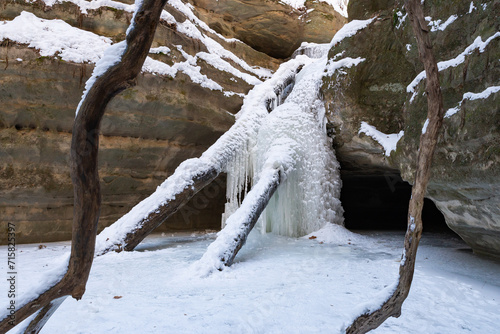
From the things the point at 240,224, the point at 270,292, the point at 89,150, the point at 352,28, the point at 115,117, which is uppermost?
the point at 352,28

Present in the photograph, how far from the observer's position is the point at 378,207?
10617mm

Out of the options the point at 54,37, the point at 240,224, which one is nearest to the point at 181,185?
the point at 240,224

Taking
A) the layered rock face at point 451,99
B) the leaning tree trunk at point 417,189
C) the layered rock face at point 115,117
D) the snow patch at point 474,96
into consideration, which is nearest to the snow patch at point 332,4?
the layered rock face at point 115,117

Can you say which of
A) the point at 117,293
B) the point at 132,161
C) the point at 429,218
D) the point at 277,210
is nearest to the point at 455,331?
the point at 117,293

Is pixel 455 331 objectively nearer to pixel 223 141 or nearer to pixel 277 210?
pixel 277 210

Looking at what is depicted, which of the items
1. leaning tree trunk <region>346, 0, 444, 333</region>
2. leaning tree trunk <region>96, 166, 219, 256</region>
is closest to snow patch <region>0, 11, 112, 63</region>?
leaning tree trunk <region>96, 166, 219, 256</region>

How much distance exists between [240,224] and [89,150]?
3.18m

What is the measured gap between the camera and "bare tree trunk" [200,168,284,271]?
4043 mm

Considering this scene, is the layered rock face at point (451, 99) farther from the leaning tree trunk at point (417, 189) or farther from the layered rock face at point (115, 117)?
the layered rock face at point (115, 117)

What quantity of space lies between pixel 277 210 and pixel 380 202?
5.59 metres

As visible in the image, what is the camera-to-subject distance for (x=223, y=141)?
6.35m

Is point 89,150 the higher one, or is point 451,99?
point 451,99

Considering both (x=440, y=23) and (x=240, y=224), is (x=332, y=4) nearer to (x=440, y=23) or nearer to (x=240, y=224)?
(x=440, y=23)

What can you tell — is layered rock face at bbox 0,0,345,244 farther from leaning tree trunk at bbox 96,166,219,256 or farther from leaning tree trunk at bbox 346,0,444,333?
leaning tree trunk at bbox 346,0,444,333
